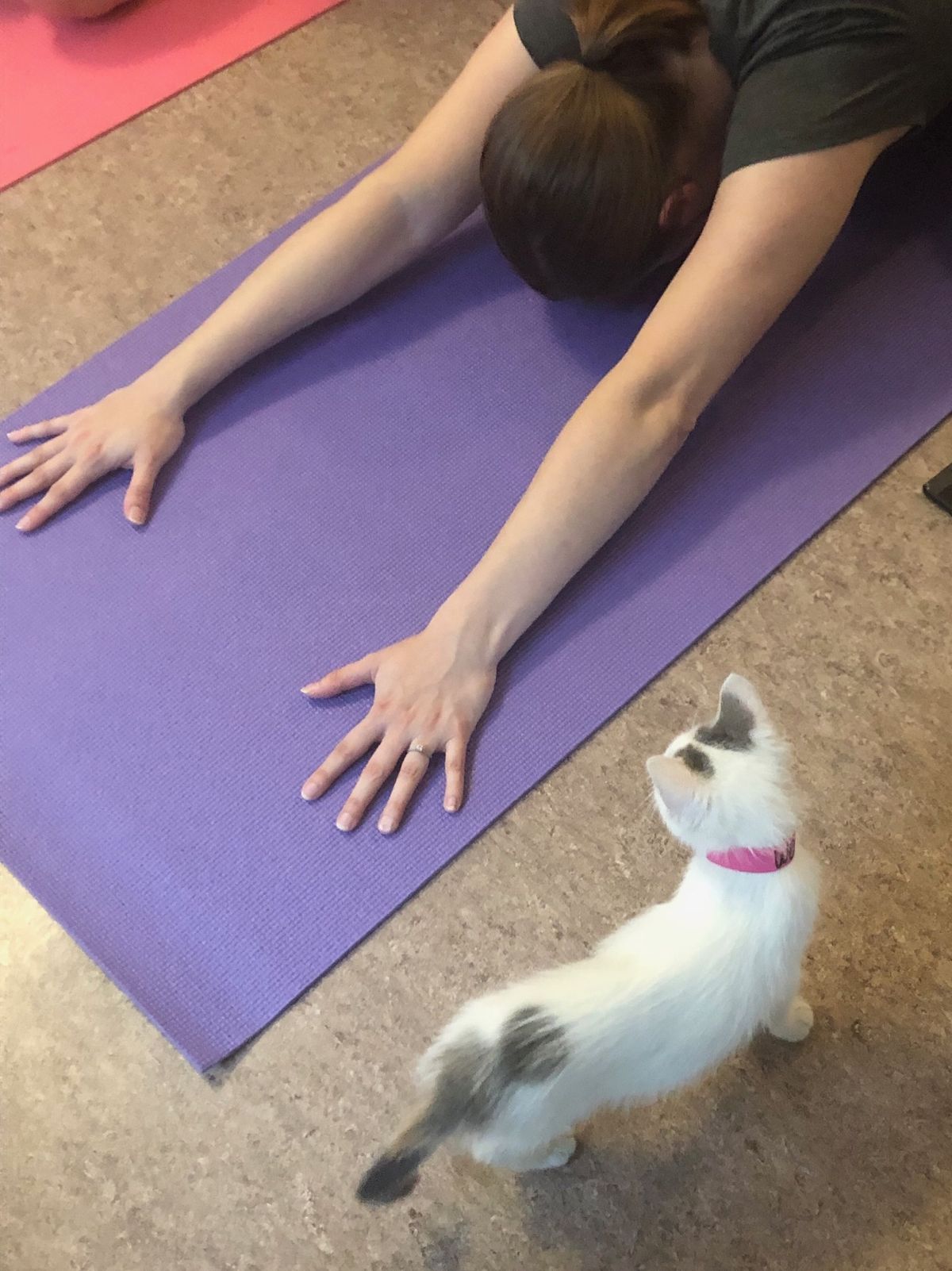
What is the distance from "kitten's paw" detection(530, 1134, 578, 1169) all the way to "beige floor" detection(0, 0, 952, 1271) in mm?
12

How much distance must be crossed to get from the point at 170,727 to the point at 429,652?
0.89ft

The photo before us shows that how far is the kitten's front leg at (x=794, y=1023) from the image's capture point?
0.78 m

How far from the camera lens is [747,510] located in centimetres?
103

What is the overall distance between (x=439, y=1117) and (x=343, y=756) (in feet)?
1.23

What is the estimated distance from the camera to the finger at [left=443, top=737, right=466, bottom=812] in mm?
906

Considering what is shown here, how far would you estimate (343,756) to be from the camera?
36.1 inches

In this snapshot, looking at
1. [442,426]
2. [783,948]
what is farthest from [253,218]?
[783,948]

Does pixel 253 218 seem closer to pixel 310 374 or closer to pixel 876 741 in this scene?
pixel 310 374

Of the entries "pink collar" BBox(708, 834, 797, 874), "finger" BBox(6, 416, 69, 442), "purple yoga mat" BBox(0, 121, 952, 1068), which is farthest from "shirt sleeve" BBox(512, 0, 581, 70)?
"pink collar" BBox(708, 834, 797, 874)

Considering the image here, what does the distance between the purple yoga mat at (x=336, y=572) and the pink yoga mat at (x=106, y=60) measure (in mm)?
398

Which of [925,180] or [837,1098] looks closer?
[837,1098]

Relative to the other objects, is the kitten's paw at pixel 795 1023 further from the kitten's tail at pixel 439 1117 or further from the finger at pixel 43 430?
the finger at pixel 43 430

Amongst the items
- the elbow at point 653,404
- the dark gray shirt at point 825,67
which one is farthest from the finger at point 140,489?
the dark gray shirt at point 825,67

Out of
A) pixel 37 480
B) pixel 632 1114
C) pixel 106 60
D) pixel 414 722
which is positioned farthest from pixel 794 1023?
pixel 106 60
